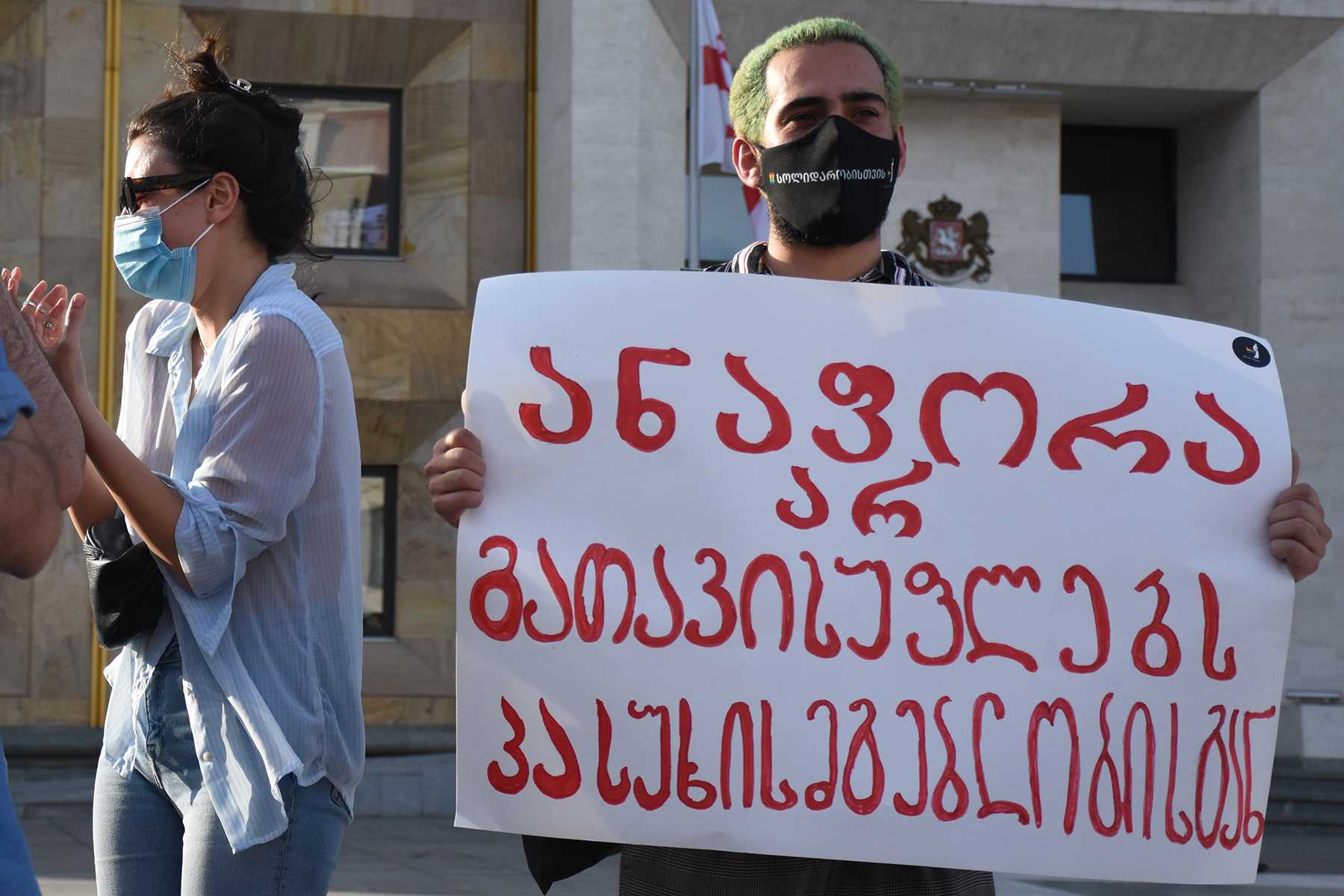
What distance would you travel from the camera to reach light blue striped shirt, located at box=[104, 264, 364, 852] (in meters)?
2.21

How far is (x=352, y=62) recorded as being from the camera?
1142 centimetres

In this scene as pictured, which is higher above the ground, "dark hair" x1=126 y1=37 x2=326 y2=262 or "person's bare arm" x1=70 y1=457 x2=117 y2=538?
"dark hair" x1=126 y1=37 x2=326 y2=262

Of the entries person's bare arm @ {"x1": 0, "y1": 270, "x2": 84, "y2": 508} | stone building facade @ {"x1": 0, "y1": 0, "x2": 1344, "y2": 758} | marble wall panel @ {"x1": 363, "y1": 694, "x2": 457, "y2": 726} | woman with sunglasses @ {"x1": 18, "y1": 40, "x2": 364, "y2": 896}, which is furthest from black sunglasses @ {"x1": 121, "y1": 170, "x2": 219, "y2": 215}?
marble wall panel @ {"x1": 363, "y1": 694, "x2": 457, "y2": 726}

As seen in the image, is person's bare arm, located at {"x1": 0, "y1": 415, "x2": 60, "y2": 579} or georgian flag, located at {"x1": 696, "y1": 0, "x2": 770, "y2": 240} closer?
person's bare arm, located at {"x1": 0, "y1": 415, "x2": 60, "y2": 579}

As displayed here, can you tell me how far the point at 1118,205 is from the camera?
524 inches

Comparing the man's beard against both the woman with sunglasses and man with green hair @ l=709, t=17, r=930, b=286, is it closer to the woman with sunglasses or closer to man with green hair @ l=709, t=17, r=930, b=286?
man with green hair @ l=709, t=17, r=930, b=286

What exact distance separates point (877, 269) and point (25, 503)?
Result: 52.3 inches

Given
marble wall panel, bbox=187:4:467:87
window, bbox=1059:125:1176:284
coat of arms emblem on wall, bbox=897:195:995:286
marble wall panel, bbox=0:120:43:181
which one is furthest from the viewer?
window, bbox=1059:125:1176:284

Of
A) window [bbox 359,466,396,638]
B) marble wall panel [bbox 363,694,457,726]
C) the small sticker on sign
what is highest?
the small sticker on sign

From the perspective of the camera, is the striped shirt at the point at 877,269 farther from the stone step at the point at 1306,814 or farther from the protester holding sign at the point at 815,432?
the stone step at the point at 1306,814

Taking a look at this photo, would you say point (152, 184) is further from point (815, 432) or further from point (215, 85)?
point (815, 432)

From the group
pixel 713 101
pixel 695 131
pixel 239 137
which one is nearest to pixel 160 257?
pixel 239 137

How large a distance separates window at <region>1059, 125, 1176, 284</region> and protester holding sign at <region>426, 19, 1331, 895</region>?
1108 cm

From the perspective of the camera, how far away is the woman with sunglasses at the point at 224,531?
2.20 metres
